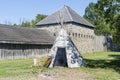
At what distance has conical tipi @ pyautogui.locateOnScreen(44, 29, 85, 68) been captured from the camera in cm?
2212

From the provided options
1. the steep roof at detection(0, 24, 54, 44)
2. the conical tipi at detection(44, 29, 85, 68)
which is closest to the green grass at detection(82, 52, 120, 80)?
the conical tipi at detection(44, 29, 85, 68)

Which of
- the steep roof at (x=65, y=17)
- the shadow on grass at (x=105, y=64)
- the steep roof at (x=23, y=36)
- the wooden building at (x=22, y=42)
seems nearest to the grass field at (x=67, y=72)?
the shadow on grass at (x=105, y=64)

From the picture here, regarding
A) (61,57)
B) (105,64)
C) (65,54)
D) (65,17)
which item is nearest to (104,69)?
(65,54)

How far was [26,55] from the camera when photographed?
1452 inches

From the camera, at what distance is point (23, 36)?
38562 millimetres

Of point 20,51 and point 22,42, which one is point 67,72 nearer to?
point 22,42

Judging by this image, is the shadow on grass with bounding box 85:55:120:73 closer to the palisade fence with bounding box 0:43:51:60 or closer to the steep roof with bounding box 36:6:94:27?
the palisade fence with bounding box 0:43:51:60

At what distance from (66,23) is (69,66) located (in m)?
22.2

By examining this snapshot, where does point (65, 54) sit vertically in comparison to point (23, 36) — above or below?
below

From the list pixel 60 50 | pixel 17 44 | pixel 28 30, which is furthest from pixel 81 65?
pixel 28 30

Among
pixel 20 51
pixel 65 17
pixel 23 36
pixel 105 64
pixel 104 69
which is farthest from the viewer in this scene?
pixel 65 17

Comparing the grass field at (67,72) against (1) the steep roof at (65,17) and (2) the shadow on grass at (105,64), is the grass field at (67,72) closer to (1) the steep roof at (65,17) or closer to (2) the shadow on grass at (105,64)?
(2) the shadow on grass at (105,64)

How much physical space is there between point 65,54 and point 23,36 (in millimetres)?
16132

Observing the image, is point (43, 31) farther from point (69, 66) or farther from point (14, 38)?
point (69, 66)
